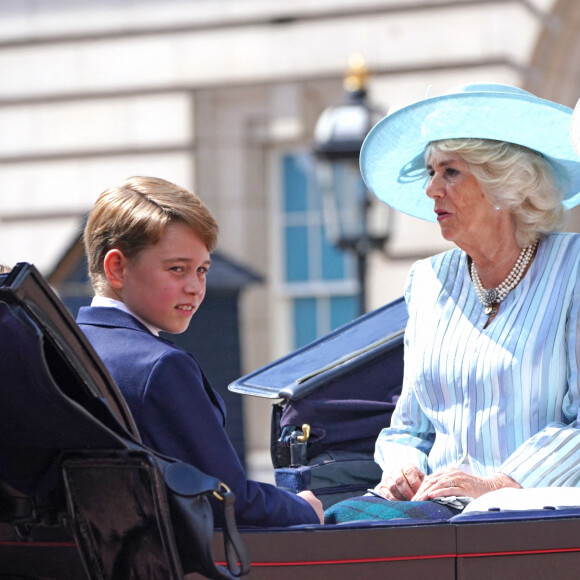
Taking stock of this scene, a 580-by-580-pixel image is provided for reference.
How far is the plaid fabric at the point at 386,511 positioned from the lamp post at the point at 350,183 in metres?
3.29

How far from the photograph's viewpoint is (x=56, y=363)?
5.75 ft

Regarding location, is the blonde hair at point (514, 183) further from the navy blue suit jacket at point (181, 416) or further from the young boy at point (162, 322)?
the navy blue suit jacket at point (181, 416)

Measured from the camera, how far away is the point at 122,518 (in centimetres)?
172

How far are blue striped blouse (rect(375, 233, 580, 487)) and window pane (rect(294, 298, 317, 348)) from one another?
6.11 meters

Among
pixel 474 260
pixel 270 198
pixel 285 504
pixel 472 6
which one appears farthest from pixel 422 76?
pixel 285 504

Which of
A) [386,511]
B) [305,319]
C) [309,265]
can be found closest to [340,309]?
[305,319]

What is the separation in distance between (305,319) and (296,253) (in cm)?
49

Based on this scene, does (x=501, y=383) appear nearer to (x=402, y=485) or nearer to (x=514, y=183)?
(x=402, y=485)

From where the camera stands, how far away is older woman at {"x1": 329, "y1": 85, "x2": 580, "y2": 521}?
7.95 feet

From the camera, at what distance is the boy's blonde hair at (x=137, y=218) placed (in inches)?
80.4

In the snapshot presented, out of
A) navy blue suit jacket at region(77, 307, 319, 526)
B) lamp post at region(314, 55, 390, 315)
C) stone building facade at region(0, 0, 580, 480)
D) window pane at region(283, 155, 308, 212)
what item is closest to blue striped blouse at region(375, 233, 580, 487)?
navy blue suit jacket at region(77, 307, 319, 526)

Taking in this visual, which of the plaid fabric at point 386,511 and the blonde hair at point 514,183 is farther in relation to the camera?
the blonde hair at point 514,183

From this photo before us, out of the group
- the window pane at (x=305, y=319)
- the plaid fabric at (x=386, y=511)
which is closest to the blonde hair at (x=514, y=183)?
the plaid fabric at (x=386, y=511)

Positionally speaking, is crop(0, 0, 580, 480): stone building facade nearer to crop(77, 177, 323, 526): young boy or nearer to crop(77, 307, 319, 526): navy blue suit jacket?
crop(77, 177, 323, 526): young boy
